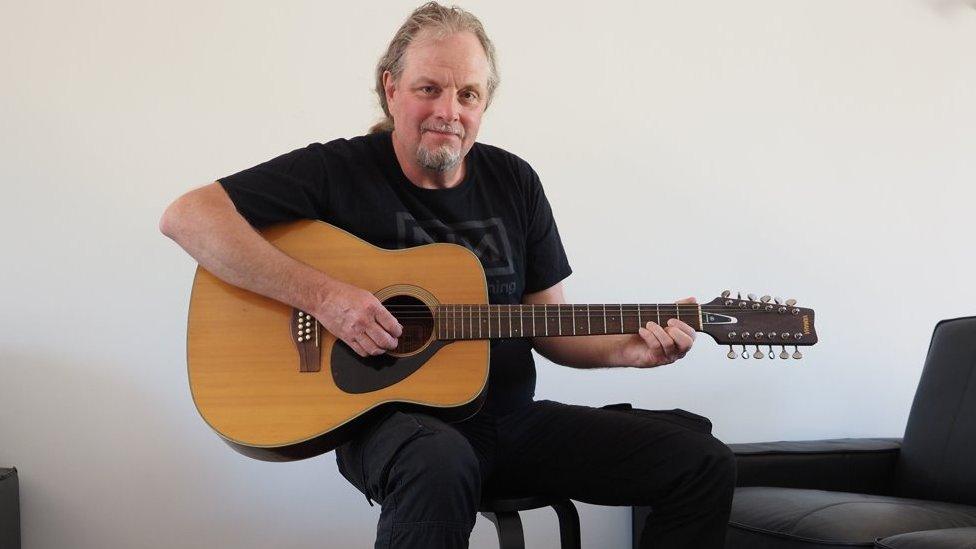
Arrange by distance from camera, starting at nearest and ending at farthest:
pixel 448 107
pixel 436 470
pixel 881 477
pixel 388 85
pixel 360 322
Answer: pixel 436 470
pixel 360 322
pixel 448 107
pixel 388 85
pixel 881 477

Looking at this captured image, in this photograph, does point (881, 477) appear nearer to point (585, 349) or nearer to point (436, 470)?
point (585, 349)

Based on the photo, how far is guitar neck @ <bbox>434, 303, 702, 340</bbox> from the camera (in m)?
1.87

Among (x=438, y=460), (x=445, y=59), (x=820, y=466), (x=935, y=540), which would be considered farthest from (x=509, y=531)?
(x=820, y=466)

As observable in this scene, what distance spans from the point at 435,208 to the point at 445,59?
12.5 inches

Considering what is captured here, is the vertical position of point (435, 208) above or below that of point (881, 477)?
above

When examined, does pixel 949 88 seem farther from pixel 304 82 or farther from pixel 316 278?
pixel 316 278

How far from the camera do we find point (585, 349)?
2111 mm

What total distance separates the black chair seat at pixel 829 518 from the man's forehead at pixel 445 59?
3.88 feet

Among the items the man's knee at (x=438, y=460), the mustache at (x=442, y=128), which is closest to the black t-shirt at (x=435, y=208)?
the mustache at (x=442, y=128)

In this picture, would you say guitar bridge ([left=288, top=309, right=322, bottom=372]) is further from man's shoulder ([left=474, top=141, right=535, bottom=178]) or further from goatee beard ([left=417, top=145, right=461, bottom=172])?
man's shoulder ([left=474, top=141, right=535, bottom=178])

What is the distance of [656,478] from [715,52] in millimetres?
1707

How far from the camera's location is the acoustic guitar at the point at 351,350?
1784 mm

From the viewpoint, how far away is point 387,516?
1.57 m

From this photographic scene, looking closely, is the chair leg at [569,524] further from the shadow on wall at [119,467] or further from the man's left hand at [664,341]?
the shadow on wall at [119,467]
